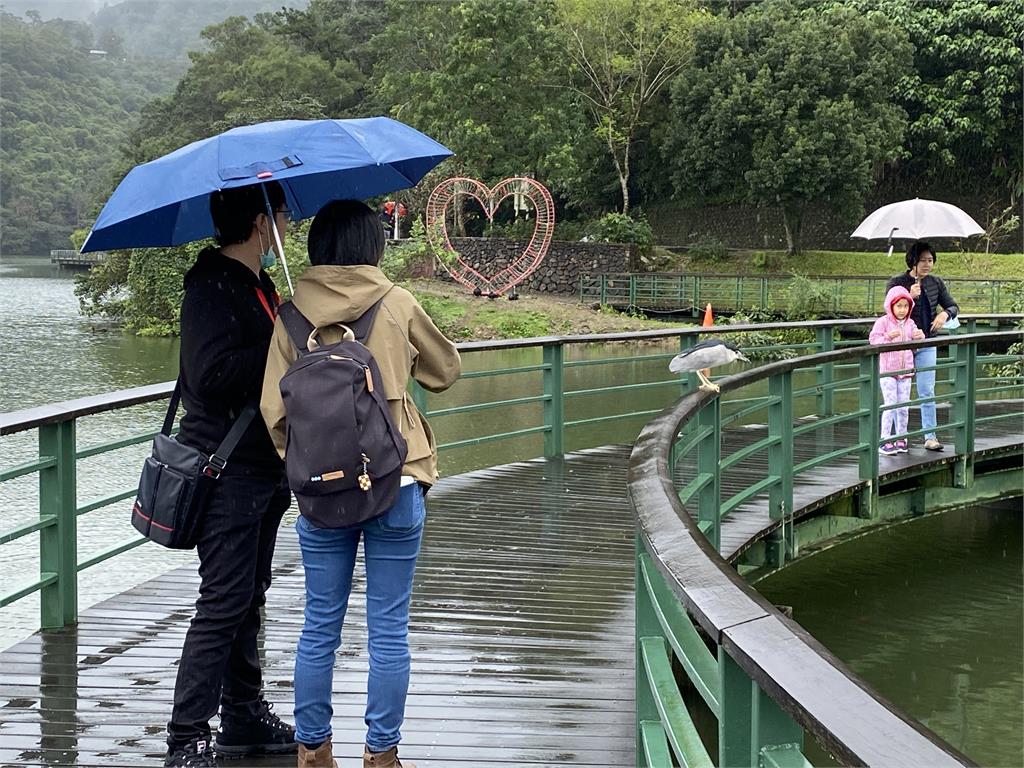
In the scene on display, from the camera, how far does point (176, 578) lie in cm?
514

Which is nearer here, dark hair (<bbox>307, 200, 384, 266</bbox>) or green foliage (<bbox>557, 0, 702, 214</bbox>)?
dark hair (<bbox>307, 200, 384, 266</bbox>)

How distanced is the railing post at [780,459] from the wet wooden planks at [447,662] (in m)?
0.86

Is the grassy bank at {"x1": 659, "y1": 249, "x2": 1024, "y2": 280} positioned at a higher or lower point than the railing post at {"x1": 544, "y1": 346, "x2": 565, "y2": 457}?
higher

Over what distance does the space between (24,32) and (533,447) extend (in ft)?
331

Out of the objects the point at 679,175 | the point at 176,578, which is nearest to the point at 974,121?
the point at 679,175

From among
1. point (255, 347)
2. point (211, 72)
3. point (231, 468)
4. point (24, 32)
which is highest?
point (24, 32)

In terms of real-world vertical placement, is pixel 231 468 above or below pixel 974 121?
below

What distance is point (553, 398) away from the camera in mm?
7727

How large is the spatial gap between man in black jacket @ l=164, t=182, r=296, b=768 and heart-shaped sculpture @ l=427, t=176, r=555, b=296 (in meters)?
24.8

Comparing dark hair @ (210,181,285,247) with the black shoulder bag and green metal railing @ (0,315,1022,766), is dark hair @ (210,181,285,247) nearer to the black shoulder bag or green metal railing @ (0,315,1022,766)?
the black shoulder bag

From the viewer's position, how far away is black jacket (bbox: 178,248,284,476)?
2.80 metres

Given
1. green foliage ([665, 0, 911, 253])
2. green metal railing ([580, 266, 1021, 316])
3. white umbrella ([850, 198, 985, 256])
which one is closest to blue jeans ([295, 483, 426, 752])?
white umbrella ([850, 198, 985, 256])

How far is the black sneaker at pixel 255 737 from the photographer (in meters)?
3.18

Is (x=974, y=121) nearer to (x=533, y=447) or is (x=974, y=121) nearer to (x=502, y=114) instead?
(x=502, y=114)
